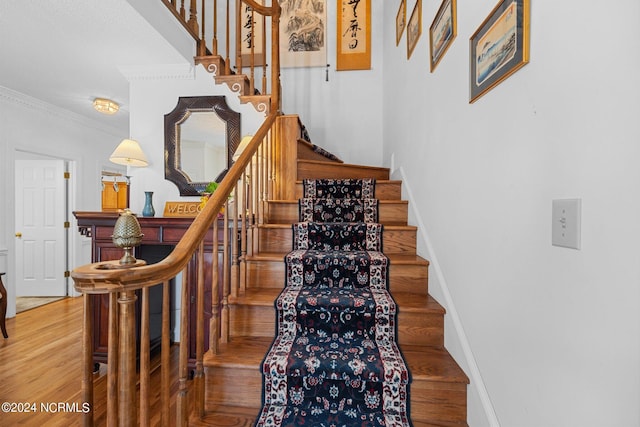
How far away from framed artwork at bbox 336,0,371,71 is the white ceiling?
1.91 m

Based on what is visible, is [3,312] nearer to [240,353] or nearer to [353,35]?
[240,353]

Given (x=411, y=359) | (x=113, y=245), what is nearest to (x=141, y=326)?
(x=411, y=359)

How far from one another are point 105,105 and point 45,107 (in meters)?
1.05

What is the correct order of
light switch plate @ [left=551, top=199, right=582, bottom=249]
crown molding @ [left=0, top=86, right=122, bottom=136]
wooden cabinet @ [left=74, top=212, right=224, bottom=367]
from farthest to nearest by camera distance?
crown molding @ [left=0, top=86, right=122, bottom=136]
wooden cabinet @ [left=74, top=212, right=224, bottom=367]
light switch plate @ [left=551, top=199, right=582, bottom=249]

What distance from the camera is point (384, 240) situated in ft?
6.27

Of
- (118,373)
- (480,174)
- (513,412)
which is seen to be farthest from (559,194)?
(118,373)

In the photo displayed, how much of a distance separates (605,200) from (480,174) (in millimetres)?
526

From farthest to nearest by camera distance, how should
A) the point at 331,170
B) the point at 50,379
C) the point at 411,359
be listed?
the point at 331,170 → the point at 50,379 → the point at 411,359

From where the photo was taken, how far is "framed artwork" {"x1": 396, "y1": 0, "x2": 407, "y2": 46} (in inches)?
94.9

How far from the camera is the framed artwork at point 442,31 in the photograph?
4.45 feet

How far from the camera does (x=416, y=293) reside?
166 centimetres

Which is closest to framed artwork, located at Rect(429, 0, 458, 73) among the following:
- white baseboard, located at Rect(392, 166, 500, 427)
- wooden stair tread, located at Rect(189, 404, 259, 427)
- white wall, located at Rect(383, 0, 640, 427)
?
white wall, located at Rect(383, 0, 640, 427)

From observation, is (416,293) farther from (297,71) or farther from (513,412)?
(297,71)

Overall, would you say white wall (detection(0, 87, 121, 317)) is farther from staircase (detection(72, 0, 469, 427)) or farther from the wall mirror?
staircase (detection(72, 0, 469, 427))
